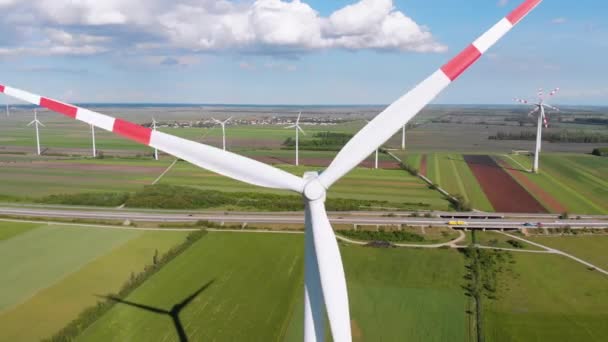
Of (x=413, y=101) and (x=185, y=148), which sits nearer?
(x=413, y=101)

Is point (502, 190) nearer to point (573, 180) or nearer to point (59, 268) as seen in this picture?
point (573, 180)

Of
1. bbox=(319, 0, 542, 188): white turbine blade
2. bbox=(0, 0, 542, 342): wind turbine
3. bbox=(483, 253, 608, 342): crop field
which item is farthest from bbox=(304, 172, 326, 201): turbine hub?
bbox=(483, 253, 608, 342): crop field

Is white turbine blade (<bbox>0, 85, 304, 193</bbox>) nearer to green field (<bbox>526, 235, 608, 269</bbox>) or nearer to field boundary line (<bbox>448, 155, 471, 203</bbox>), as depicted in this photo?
green field (<bbox>526, 235, 608, 269</bbox>)

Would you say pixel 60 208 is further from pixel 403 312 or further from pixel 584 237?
pixel 584 237

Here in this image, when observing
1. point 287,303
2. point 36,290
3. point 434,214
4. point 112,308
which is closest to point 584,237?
point 434,214


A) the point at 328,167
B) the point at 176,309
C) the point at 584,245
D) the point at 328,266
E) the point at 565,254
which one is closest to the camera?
the point at 328,266

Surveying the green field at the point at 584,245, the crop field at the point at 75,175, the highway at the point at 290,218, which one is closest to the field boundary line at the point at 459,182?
the highway at the point at 290,218

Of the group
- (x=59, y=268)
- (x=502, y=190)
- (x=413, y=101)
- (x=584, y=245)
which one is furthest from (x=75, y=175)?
(x=584, y=245)
